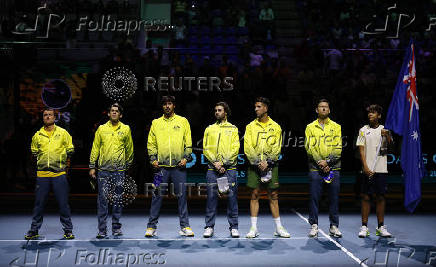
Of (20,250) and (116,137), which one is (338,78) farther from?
(20,250)

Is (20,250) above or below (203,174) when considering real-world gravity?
below

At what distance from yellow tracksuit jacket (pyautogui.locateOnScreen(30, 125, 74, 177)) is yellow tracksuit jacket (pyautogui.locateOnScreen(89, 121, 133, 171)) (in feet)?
1.48

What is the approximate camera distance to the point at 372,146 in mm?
8273

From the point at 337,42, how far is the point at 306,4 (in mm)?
2781

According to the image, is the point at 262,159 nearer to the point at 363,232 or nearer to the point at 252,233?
the point at 252,233

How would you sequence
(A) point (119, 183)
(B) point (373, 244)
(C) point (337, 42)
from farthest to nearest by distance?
(C) point (337, 42), (A) point (119, 183), (B) point (373, 244)

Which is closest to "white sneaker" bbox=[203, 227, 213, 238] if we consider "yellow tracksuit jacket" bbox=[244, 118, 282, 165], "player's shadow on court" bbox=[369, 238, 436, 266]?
"yellow tracksuit jacket" bbox=[244, 118, 282, 165]

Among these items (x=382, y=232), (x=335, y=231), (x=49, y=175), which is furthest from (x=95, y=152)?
(x=382, y=232)

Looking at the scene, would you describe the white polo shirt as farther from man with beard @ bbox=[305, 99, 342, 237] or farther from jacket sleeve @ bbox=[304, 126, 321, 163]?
jacket sleeve @ bbox=[304, 126, 321, 163]

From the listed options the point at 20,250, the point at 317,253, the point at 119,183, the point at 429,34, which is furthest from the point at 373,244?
the point at 429,34

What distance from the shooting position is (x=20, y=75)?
12125mm

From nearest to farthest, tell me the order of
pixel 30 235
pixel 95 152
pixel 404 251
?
pixel 404 251
pixel 30 235
pixel 95 152

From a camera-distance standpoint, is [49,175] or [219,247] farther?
[49,175]

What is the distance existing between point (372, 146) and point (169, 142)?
320cm
